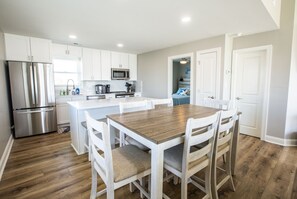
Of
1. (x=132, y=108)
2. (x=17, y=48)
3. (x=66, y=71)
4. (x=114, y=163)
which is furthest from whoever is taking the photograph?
(x=66, y=71)

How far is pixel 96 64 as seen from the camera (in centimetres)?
500

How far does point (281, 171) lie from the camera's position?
87.9 inches

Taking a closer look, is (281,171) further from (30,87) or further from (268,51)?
(30,87)

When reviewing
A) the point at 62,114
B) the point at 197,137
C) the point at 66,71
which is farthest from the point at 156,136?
the point at 66,71

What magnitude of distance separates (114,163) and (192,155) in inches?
26.9

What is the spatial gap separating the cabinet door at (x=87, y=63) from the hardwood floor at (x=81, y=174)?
2399 millimetres

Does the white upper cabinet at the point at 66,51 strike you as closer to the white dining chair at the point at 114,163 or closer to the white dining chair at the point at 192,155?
the white dining chair at the point at 114,163

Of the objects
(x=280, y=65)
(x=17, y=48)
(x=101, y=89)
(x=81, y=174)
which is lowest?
(x=81, y=174)

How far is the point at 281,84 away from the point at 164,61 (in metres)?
2.91

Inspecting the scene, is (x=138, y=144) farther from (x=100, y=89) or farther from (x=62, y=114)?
(x=100, y=89)

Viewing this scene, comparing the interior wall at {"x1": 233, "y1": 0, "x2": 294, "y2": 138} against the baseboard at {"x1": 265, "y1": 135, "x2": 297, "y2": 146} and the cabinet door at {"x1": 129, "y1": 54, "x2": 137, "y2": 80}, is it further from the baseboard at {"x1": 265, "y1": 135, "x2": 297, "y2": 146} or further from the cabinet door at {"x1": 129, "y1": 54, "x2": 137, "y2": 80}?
the cabinet door at {"x1": 129, "y1": 54, "x2": 137, "y2": 80}

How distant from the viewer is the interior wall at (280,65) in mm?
2938

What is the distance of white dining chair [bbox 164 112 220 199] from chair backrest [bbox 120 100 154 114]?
2.73ft

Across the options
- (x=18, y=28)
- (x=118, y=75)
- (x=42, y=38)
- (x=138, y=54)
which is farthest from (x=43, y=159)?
(x=138, y=54)
